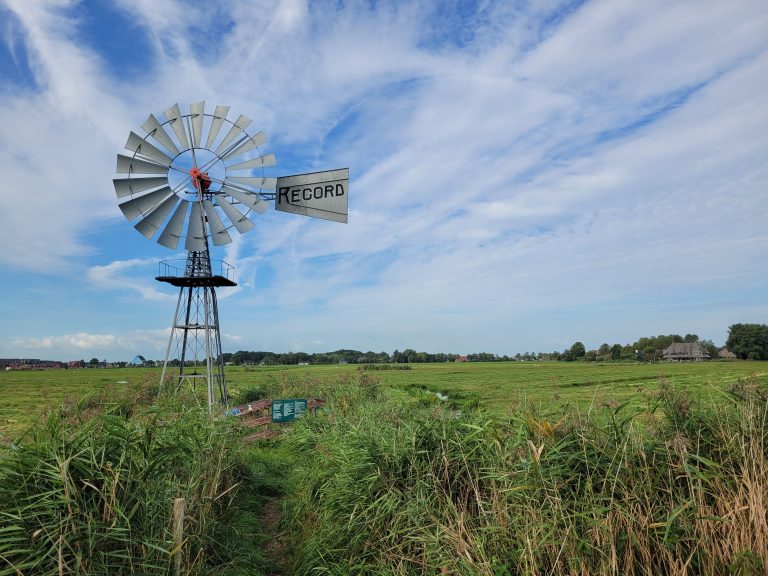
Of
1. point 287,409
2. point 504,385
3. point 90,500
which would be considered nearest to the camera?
point 90,500

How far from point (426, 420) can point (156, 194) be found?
11006 millimetres

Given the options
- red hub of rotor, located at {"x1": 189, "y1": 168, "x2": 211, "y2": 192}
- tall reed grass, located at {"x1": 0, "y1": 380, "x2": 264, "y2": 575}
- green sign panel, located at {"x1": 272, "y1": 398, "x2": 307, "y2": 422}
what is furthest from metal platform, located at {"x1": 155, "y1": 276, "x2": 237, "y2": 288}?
tall reed grass, located at {"x1": 0, "y1": 380, "x2": 264, "y2": 575}

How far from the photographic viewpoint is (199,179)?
524 inches

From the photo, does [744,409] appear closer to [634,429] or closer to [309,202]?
[634,429]

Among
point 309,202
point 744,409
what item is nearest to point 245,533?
point 744,409

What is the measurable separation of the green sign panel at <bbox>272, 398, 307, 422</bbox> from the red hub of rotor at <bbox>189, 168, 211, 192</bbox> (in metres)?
6.65

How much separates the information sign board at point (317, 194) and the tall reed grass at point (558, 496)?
514cm

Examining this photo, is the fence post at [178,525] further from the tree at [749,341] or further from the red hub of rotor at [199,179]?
the tree at [749,341]

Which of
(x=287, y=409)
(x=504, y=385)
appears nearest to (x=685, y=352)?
(x=504, y=385)

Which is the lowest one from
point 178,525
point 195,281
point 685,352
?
point 685,352

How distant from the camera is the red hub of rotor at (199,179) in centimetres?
1330

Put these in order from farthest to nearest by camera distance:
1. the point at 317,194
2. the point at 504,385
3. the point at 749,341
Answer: the point at 749,341 < the point at 504,385 < the point at 317,194

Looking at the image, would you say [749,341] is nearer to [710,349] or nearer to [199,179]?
[710,349]

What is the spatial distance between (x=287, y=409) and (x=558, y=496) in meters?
10.7
